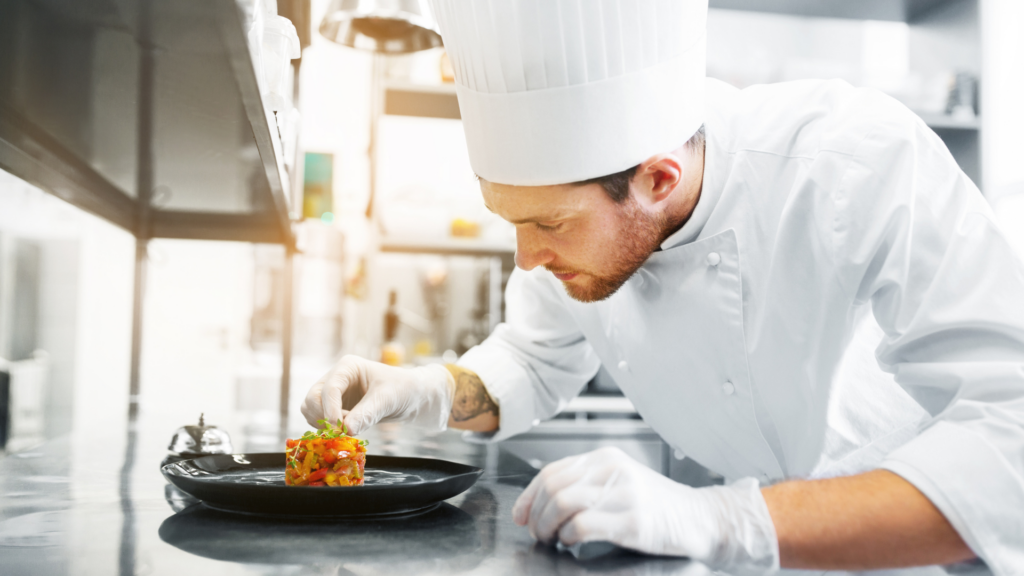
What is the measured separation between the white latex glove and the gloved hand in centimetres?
44

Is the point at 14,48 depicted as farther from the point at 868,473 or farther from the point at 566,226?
the point at 868,473

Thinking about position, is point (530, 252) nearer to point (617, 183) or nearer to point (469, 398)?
point (617, 183)

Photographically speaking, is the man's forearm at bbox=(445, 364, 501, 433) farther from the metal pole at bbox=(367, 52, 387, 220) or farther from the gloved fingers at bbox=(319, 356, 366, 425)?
the metal pole at bbox=(367, 52, 387, 220)

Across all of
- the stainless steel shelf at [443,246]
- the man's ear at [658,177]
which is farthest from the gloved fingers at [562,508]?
the stainless steel shelf at [443,246]

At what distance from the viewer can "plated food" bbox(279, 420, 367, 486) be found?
0.85m

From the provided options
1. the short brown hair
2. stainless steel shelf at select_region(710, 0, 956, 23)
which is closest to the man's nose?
the short brown hair

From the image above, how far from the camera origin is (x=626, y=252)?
43.9 inches

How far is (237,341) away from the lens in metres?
3.21

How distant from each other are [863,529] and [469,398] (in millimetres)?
862

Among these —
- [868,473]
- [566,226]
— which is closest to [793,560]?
[868,473]

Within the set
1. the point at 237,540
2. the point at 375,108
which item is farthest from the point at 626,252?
the point at 375,108

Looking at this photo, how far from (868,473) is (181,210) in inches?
72.0

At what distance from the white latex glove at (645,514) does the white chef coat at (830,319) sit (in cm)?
17

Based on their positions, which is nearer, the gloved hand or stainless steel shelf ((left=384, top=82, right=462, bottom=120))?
the gloved hand
